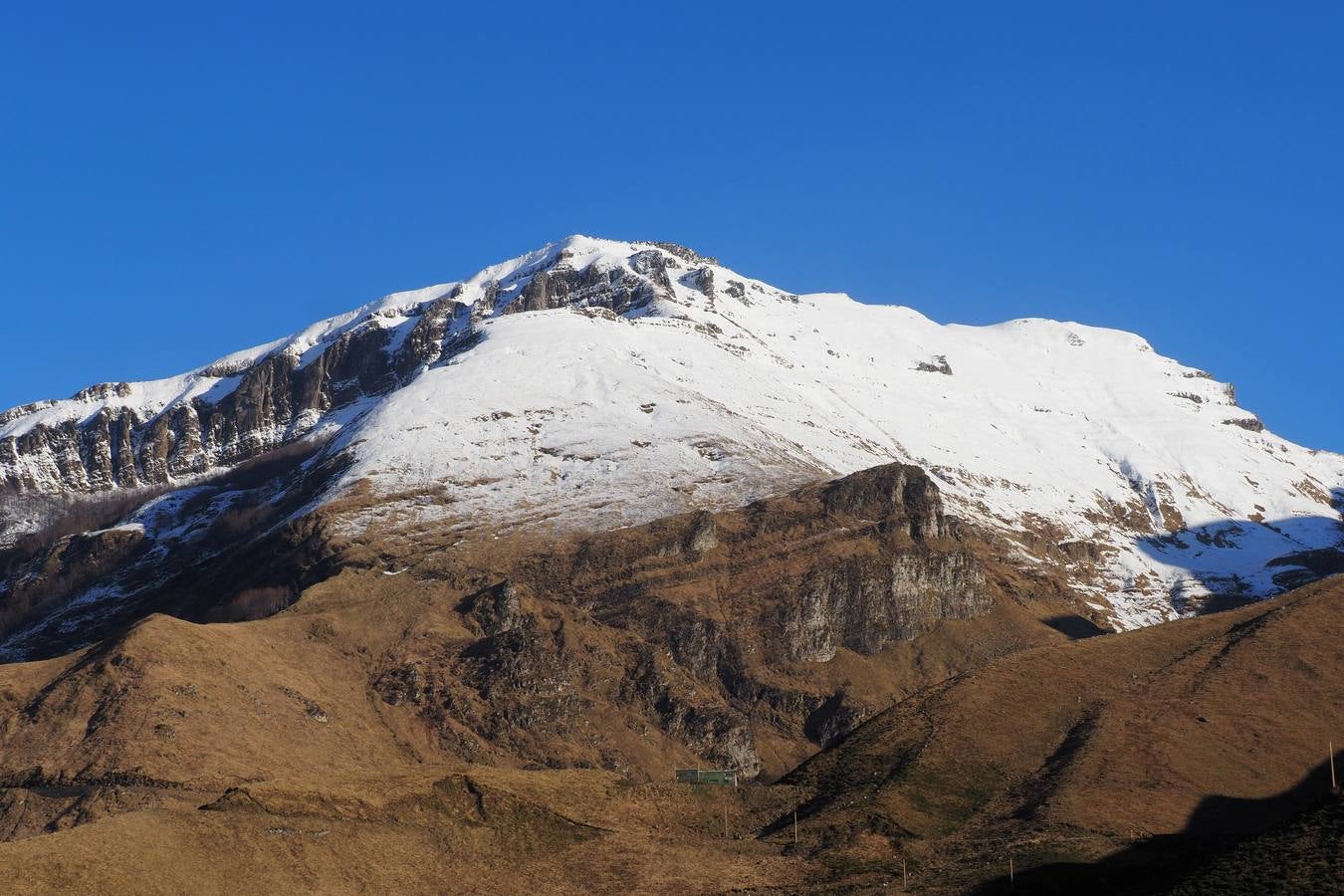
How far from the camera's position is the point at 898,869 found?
8675cm

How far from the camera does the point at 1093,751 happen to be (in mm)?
101188

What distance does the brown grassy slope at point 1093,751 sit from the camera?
299 ft

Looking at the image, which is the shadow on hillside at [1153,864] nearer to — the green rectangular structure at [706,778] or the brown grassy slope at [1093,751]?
the brown grassy slope at [1093,751]

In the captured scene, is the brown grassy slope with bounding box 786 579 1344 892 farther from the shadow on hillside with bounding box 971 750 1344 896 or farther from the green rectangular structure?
the green rectangular structure

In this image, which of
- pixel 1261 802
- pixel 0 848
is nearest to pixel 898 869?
pixel 1261 802

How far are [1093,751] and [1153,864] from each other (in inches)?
852

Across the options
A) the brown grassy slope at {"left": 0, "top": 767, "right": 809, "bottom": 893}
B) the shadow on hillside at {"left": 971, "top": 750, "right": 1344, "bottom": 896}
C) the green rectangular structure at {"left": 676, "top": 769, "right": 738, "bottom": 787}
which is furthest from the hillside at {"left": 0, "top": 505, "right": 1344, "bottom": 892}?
the green rectangular structure at {"left": 676, "top": 769, "right": 738, "bottom": 787}

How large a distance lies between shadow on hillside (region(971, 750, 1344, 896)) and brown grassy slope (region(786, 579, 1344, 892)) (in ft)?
1.62

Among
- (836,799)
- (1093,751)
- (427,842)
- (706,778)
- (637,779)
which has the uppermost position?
(1093,751)

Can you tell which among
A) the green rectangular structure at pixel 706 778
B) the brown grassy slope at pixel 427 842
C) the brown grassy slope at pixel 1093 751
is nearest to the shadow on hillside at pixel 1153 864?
the brown grassy slope at pixel 1093 751

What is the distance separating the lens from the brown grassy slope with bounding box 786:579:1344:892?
299 feet

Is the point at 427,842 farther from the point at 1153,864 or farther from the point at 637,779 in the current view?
the point at 637,779

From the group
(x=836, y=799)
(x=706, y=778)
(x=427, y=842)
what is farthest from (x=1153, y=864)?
(x=706, y=778)

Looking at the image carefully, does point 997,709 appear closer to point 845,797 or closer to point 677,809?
point 845,797
